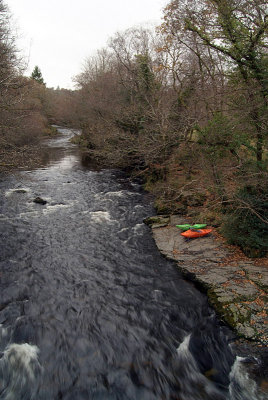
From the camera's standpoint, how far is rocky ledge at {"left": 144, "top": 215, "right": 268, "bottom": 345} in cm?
665

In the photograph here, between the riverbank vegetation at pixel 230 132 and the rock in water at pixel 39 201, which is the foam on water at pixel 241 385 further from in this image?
the rock in water at pixel 39 201

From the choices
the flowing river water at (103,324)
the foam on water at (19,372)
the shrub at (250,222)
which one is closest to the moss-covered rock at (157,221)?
the flowing river water at (103,324)

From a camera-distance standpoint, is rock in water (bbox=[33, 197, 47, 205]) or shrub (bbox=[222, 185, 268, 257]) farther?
rock in water (bbox=[33, 197, 47, 205])

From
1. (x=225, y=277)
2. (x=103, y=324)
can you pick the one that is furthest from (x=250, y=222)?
(x=103, y=324)

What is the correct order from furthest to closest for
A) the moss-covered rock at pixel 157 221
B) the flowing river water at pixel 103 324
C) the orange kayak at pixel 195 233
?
the moss-covered rock at pixel 157 221
the orange kayak at pixel 195 233
the flowing river water at pixel 103 324

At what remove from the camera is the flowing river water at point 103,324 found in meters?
5.48

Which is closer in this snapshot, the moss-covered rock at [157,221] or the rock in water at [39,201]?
the moss-covered rock at [157,221]

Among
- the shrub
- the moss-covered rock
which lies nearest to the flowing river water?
the moss-covered rock

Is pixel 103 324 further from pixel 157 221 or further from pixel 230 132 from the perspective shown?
pixel 230 132

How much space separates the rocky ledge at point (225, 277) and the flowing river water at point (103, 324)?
1.22 feet

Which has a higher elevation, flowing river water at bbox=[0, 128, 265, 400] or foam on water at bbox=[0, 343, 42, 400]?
flowing river water at bbox=[0, 128, 265, 400]

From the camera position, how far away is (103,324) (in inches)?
279

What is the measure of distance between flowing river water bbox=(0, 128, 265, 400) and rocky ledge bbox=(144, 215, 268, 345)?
0.37 meters

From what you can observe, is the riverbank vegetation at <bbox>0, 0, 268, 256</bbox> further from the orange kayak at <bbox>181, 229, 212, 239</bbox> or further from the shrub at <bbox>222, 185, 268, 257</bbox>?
the orange kayak at <bbox>181, 229, 212, 239</bbox>
